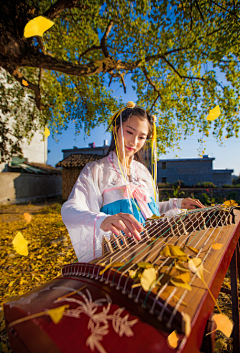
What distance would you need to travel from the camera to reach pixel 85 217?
1.28 m

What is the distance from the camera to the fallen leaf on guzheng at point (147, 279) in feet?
1.98

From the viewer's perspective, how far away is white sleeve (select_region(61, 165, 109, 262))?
126cm

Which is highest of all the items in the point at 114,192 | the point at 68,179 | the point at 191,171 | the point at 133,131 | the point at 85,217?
the point at 133,131

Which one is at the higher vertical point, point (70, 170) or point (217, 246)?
point (70, 170)

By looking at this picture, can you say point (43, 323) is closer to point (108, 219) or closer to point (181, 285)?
point (181, 285)

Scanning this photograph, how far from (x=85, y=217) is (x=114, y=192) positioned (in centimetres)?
53

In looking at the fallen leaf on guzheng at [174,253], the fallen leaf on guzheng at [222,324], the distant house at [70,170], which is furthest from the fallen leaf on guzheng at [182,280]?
the distant house at [70,170]

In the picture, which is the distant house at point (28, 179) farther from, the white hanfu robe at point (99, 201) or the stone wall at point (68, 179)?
the white hanfu robe at point (99, 201)

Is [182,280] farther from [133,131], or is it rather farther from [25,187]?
[25,187]

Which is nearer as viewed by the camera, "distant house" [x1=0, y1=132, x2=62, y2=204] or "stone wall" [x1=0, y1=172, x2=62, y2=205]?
"stone wall" [x1=0, y1=172, x2=62, y2=205]

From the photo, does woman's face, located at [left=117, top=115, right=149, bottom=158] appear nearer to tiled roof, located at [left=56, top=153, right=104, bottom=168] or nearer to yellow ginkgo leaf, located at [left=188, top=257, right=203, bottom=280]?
yellow ginkgo leaf, located at [left=188, top=257, right=203, bottom=280]

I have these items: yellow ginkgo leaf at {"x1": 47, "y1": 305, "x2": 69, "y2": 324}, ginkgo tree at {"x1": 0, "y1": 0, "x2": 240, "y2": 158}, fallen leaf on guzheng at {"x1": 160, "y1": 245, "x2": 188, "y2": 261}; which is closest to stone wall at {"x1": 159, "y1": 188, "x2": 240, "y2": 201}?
ginkgo tree at {"x1": 0, "y1": 0, "x2": 240, "y2": 158}

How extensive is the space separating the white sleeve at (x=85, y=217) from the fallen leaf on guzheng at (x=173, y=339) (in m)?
0.75

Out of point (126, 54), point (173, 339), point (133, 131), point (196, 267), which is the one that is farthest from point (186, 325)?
point (126, 54)
